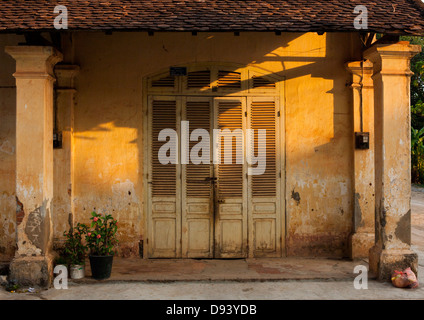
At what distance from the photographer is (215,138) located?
7441 millimetres

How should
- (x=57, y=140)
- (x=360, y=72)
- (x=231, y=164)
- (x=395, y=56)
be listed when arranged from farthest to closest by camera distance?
(x=231, y=164)
(x=360, y=72)
(x=57, y=140)
(x=395, y=56)

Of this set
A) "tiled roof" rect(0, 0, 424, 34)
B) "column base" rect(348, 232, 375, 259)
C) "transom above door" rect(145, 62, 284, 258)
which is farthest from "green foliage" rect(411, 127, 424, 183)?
"tiled roof" rect(0, 0, 424, 34)

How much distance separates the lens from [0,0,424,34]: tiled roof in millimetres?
5855

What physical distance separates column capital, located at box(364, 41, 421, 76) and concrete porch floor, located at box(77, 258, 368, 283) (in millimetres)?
3067

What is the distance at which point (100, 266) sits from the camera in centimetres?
616

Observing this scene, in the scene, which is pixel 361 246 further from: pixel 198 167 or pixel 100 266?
pixel 100 266

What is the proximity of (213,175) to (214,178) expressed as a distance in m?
0.06

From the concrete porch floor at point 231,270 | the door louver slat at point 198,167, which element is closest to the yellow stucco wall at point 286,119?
the concrete porch floor at point 231,270

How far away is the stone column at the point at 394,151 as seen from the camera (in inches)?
243

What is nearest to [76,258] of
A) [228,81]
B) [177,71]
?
[177,71]

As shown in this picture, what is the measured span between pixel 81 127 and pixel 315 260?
4581mm

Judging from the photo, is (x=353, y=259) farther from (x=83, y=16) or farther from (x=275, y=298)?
(x=83, y=16)

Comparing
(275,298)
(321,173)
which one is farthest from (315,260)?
(275,298)

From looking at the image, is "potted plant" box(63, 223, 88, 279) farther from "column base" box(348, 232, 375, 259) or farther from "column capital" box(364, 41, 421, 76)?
"column capital" box(364, 41, 421, 76)
